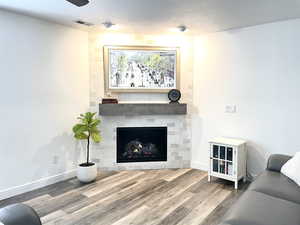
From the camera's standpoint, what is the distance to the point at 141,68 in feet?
12.6

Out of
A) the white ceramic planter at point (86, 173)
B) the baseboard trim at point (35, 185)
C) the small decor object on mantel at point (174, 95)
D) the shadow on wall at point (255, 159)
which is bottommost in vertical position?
the baseboard trim at point (35, 185)

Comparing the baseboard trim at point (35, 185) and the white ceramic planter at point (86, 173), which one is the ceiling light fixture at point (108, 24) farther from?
the baseboard trim at point (35, 185)

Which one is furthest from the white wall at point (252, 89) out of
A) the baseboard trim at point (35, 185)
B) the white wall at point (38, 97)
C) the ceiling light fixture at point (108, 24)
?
the baseboard trim at point (35, 185)

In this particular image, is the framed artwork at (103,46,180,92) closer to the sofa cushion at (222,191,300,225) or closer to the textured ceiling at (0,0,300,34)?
the textured ceiling at (0,0,300,34)

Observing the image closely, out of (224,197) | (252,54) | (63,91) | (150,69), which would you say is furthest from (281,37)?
(63,91)

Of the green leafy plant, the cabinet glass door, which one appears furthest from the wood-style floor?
the green leafy plant

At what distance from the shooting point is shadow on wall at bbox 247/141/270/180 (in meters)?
3.33

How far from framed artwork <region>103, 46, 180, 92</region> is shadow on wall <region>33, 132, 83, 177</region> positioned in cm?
107

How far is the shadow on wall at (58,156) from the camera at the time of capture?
3215mm

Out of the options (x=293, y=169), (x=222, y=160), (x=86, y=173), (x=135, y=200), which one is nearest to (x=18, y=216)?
(x=135, y=200)

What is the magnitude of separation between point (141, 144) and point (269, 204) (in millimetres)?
2561

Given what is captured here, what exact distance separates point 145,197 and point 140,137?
133cm

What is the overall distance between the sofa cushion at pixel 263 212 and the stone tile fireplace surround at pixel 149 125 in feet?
6.98

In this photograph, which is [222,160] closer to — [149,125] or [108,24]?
[149,125]
